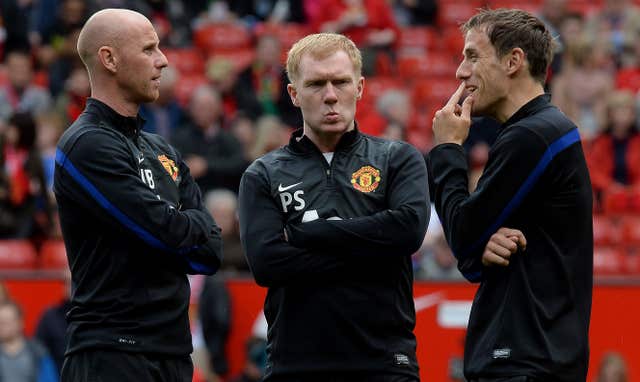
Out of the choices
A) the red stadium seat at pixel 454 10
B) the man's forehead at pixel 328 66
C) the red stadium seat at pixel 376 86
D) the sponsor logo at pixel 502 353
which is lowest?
the sponsor logo at pixel 502 353

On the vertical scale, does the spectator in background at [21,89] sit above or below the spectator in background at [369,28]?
below

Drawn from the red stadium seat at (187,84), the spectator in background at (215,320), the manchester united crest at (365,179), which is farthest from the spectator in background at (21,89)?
the manchester united crest at (365,179)

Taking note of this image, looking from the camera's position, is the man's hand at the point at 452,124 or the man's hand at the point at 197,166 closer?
the man's hand at the point at 452,124

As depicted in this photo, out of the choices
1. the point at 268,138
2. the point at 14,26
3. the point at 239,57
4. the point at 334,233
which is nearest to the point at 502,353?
the point at 334,233

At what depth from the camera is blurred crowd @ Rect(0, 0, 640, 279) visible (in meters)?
11.9

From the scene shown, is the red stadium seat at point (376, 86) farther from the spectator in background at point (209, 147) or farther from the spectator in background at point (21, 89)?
the spectator in background at point (21, 89)

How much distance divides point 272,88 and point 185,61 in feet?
8.20

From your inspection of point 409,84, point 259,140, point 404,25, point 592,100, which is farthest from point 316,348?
point 404,25

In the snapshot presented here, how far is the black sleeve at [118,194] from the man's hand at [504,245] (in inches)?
50.8

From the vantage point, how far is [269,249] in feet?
18.3

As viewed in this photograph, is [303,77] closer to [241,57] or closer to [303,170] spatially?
[303,170]

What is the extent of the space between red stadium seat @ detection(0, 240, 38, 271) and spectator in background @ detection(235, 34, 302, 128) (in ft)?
11.3

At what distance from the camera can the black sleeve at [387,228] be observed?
5480mm

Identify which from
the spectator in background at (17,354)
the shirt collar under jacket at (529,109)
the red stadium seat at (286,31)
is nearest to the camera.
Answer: the shirt collar under jacket at (529,109)
